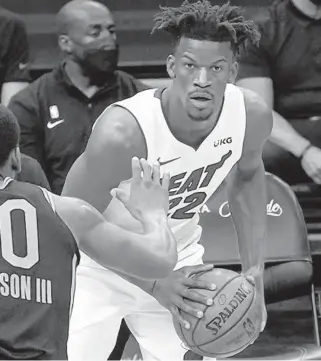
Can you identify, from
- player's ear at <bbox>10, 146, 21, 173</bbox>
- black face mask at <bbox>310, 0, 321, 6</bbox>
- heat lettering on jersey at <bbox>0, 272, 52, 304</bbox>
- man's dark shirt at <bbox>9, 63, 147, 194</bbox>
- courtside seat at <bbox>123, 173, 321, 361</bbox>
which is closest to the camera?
heat lettering on jersey at <bbox>0, 272, 52, 304</bbox>

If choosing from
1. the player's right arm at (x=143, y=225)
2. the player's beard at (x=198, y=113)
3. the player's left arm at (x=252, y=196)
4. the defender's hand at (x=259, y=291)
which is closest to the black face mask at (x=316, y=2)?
the player's left arm at (x=252, y=196)

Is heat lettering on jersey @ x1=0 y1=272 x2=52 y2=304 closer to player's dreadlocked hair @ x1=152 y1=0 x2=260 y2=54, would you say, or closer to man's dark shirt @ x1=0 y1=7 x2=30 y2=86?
player's dreadlocked hair @ x1=152 y1=0 x2=260 y2=54

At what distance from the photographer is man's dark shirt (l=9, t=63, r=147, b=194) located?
4.37 m

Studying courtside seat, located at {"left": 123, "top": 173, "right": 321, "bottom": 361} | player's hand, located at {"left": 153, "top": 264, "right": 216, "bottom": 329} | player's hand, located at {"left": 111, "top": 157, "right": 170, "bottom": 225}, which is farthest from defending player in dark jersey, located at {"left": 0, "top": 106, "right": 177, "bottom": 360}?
courtside seat, located at {"left": 123, "top": 173, "right": 321, "bottom": 361}

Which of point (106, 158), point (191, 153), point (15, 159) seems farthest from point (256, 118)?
point (15, 159)

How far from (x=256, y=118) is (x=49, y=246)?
1.13 metres

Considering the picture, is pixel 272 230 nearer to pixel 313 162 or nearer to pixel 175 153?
pixel 313 162

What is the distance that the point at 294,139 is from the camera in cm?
447

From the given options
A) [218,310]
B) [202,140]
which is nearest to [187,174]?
[202,140]

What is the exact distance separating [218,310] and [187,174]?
1.62 feet

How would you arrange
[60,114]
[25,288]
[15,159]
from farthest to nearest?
1. [60,114]
2. [15,159]
3. [25,288]

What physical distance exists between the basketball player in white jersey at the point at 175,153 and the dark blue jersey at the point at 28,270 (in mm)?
629

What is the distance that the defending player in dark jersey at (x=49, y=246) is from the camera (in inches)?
94.9

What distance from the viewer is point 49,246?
2451 millimetres
